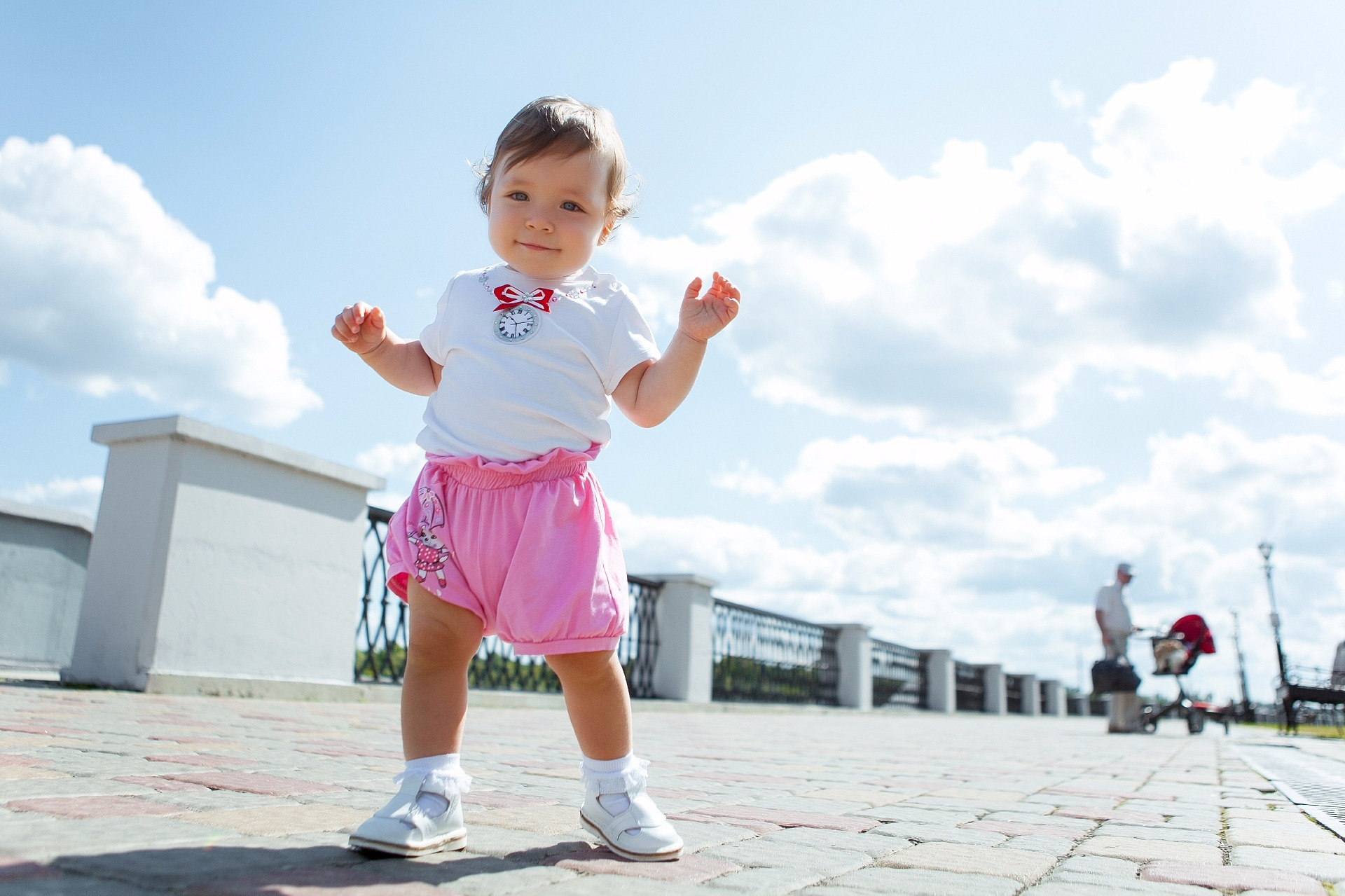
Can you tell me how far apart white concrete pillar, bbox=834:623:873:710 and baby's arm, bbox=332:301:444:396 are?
572 inches

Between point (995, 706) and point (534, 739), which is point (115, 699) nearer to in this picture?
point (534, 739)

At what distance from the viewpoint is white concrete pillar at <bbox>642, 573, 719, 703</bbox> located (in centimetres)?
1092

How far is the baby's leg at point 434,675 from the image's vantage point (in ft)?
5.73

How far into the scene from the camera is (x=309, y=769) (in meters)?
2.77

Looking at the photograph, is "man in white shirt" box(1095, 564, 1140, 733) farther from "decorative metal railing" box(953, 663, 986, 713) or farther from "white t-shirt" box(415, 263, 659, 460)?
"decorative metal railing" box(953, 663, 986, 713)

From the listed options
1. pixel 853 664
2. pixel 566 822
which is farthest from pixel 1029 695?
pixel 566 822

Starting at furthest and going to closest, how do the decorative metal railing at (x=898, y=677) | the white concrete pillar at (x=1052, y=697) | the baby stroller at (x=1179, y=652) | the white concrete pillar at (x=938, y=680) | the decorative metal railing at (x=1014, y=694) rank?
the white concrete pillar at (x=1052, y=697)
the decorative metal railing at (x=1014, y=694)
the white concrete pillar at (x=938, y=680)
the decorative metal railing at (x=898, y=677)
the baby stroller at (x=1179, y=652)

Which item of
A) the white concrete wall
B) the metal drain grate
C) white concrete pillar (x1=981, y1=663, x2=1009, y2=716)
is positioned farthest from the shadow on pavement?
white concrete pillar (x1=981, y1=663, x2=1009, y2=716)

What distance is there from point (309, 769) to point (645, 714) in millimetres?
6258

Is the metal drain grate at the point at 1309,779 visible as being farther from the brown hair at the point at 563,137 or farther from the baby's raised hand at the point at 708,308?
the brown hair at the point at 563,137

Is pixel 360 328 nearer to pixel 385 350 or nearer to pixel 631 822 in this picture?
pixel 385 350

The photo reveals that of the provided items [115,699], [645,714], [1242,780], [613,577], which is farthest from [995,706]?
[613,577]

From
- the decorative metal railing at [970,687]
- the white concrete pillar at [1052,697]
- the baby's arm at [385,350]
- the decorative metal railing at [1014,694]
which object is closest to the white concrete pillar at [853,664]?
the decorative metal railing at [970,687]

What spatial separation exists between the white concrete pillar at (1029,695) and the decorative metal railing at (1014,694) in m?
0.08
